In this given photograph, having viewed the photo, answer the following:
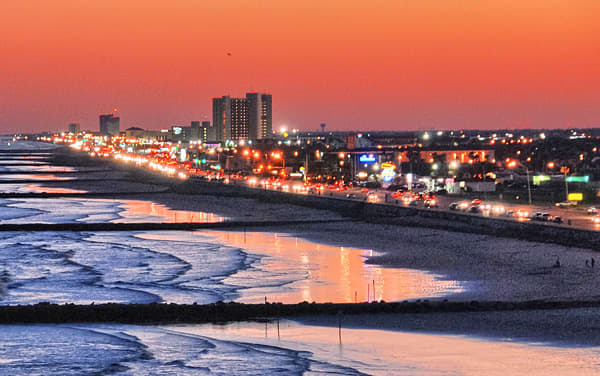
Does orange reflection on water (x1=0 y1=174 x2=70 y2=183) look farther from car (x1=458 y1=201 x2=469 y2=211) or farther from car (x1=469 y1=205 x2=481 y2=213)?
car (x1=469 y1=205 x2=481 y2=213)

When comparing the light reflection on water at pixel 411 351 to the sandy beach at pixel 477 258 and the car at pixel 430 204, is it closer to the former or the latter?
the sandy beach at pixel 477 258

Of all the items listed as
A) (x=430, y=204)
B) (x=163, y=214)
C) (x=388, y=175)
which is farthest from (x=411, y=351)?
(x=388, y=175)

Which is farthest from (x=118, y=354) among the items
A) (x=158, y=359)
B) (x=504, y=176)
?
(x=504, y=176)

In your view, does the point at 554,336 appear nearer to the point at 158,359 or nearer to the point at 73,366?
the point at 158,359

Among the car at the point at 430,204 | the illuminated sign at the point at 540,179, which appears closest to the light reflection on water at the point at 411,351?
the car at the point at 430,204

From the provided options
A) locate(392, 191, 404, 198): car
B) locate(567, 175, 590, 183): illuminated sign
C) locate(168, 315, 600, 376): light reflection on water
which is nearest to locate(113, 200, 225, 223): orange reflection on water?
locate(392, 191, 404, 198): car

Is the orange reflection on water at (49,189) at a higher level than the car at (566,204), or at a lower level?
higher
